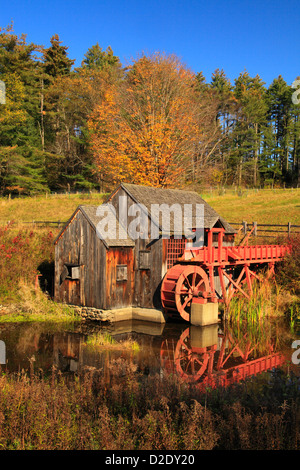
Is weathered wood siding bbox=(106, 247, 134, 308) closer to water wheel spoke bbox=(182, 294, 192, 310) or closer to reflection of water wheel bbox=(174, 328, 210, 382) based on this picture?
water wheel spoke bbox=(182, 294, 192, 310)

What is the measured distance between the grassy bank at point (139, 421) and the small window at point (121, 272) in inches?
348

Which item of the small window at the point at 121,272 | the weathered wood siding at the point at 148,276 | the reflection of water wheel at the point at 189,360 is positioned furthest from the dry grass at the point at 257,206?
the reflection of water wheel at the point at 189,360

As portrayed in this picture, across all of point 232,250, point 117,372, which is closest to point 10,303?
point 232,250

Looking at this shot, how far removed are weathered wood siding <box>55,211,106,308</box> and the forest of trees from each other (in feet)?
38.0

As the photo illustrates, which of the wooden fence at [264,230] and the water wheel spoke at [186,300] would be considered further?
the wooden fence at [264,230]

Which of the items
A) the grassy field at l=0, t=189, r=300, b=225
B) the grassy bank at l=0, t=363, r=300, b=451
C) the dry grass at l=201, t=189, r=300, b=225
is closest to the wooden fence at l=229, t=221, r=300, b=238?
the dry grass at l=201, t=189, r=300, b=225

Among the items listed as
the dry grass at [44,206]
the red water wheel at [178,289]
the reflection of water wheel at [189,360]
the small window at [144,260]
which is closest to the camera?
the reflection of water wheel at [189,360]

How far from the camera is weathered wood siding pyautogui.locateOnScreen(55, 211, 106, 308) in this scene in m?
16.1

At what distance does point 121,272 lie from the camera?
16531 millimetres

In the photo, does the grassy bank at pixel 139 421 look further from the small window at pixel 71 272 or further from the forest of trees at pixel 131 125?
the forest of trees at pixel 131 125

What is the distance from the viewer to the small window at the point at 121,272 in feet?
53.9

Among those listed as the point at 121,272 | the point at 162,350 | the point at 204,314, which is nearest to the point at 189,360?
the point at 162,350
